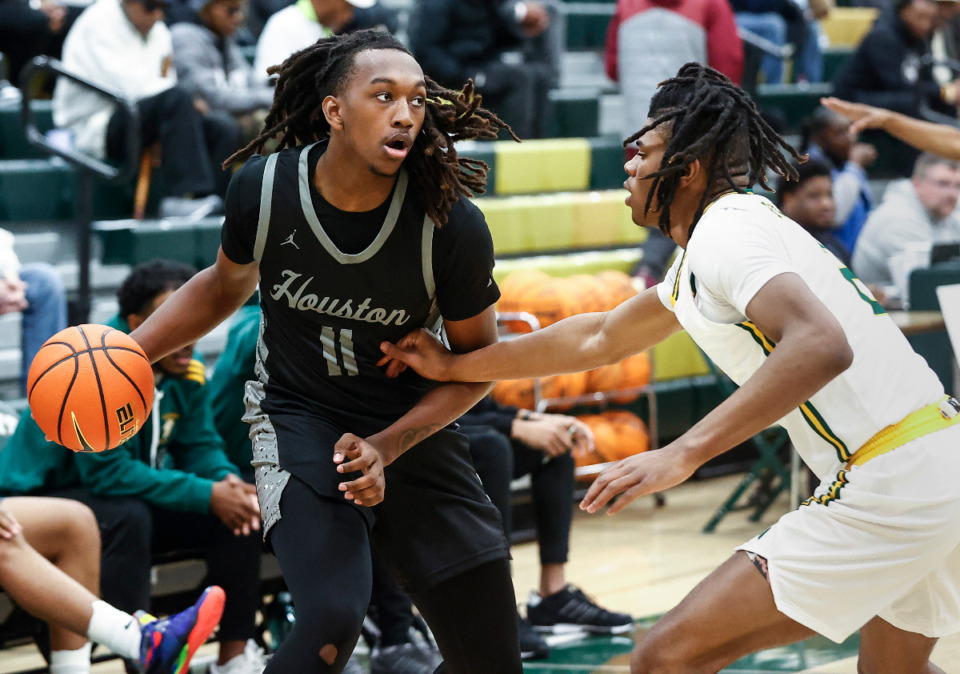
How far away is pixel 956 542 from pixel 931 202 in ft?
16.2

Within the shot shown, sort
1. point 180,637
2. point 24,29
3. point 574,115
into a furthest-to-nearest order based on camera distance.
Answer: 1. point 574,115
2. point 24,29
3. point 180,637

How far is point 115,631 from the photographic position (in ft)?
12.7

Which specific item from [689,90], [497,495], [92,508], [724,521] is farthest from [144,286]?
[724,521]

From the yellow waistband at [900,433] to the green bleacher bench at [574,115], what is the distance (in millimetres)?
6799

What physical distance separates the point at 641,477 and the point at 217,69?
519cm

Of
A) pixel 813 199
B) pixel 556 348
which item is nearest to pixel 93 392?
pixel 556 348

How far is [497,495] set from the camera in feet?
15.9

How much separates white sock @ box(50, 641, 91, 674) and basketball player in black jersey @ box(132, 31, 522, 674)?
1350 mm

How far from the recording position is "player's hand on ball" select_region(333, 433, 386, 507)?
281 cm

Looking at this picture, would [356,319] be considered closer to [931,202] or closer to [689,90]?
[689,90]

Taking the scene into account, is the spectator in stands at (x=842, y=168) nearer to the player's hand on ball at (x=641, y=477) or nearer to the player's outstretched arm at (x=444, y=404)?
the player's outstretched arm at (x=444, y=404)

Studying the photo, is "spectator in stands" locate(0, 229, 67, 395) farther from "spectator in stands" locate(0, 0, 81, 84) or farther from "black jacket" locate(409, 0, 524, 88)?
"black jacket" locate(409, 0, 524, 88)

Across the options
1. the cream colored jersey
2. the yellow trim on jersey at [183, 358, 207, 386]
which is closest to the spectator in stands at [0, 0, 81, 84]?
the yellow trim on jersey at [183, 358, 207, 386]

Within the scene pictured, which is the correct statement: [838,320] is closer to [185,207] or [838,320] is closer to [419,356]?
[419,356]
